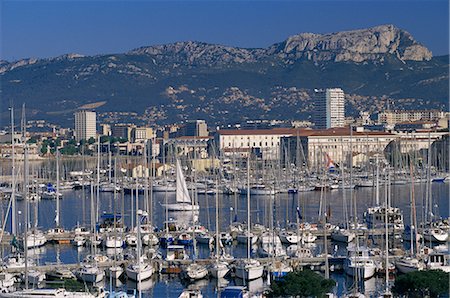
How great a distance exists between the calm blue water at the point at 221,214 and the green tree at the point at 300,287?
2663mm

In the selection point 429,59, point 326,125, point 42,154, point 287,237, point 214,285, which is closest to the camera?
point 214,285

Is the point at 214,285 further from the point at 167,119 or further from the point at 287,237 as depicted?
the point at 167,119

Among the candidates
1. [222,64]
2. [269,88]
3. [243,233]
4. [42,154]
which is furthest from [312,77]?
[243,233]

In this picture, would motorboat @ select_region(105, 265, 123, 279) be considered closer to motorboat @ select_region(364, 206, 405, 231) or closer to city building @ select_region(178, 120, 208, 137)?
motorboat @ select_region(364, 206, 405, 231)

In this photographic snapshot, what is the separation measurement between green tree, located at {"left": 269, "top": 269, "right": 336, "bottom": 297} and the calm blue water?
2663 mm

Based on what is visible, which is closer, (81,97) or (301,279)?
(301,279)

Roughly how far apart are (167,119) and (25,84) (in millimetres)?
33528

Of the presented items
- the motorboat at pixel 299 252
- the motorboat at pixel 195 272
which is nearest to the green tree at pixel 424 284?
the motorboat at pixel 195 272

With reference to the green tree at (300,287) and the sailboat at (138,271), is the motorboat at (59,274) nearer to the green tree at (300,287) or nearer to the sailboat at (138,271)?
the sailboat at (138,271)

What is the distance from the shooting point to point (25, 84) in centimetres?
15888

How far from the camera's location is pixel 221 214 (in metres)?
30.3

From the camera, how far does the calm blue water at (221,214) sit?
18.9 m

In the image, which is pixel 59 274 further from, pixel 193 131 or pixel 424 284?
pixel 193 131

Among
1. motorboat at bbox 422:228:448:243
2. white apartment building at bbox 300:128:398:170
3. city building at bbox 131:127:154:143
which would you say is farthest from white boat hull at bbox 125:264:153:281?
city building at bbox 131:127:154:143
